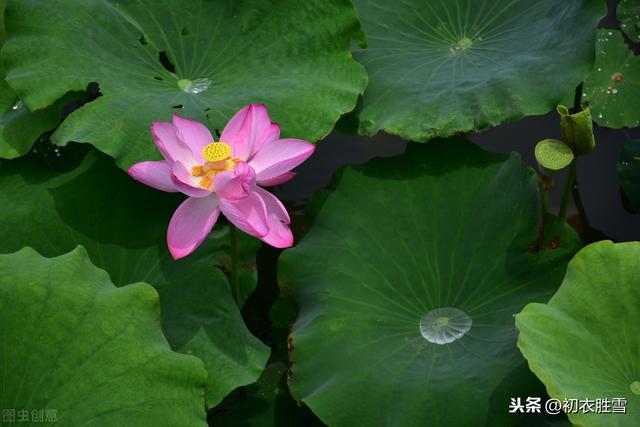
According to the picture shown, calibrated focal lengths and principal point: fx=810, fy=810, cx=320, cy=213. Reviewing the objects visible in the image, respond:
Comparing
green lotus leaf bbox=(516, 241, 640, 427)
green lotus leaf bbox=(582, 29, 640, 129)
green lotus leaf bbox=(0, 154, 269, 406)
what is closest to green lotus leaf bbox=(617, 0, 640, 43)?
green lotus leaf bbox=(582, 29, 640, 129)

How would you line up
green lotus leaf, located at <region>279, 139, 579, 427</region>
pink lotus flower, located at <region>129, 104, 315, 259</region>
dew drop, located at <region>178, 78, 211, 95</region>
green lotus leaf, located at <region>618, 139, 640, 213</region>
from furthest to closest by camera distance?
green lotus leaf, located at <region>618, 139, 640, 213</region> < dew drop, located at <region>178, 78, 211, 95</region> < green lotus leaf, located at <region>279, 139, 579, 427</region> < pink lotus flower, located at <region>129, 104, 315, 259</region>

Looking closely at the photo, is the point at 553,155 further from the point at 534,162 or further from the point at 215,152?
the point at 534,162

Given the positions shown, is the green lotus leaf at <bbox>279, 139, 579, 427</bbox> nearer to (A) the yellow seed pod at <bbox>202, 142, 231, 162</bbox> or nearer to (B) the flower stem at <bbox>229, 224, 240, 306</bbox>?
(B) the flower stem at <bbox>229, 224, 240, 306</bbox>

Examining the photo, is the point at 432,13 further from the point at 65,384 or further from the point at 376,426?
the point at 65,384

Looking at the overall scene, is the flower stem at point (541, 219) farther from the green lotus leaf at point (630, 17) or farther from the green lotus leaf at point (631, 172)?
the green lotus leaf at point (630, 17)

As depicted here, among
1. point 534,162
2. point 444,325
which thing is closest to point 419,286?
point 444,325

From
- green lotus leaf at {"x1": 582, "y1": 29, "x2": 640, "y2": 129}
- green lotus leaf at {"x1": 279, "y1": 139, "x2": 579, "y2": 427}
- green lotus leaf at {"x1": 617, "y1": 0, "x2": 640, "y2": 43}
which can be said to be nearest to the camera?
green lotus leaf at {"x1": 279, "y1": 139, "x2": 579, "y2": 427}
